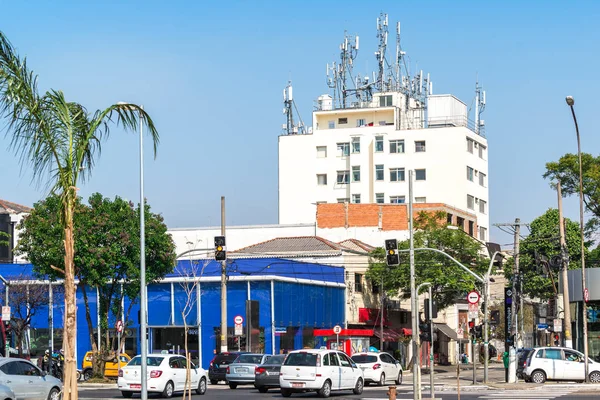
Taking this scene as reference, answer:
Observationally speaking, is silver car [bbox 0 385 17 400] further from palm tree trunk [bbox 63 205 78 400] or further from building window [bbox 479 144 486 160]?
building window [bbox 479 144 486 160]

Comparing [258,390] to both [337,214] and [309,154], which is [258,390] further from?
[309,154]

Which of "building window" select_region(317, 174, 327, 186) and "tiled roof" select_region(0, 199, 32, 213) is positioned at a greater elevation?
"building window" select_region(317, 174, 327, 186)

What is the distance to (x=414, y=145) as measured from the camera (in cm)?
10250

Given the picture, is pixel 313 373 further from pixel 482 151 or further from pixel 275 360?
pixel 482 151

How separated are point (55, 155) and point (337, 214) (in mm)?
72669

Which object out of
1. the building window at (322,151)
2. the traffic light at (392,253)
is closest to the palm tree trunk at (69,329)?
the traffic light at (392,253)

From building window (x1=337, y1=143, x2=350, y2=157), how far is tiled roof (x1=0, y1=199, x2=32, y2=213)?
33.1 m

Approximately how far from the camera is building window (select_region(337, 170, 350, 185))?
105 meters

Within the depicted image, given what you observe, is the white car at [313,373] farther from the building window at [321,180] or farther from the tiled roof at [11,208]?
the building window at [321,180]

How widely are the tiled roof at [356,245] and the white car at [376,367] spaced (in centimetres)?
2969

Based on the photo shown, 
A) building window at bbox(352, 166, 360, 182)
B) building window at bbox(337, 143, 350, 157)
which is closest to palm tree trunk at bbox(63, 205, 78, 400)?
building window at bbox(352, 166, 360, 182)

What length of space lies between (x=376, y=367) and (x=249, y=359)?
218 inches

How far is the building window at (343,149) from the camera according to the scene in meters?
105

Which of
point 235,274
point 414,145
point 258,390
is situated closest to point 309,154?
point 414,145
